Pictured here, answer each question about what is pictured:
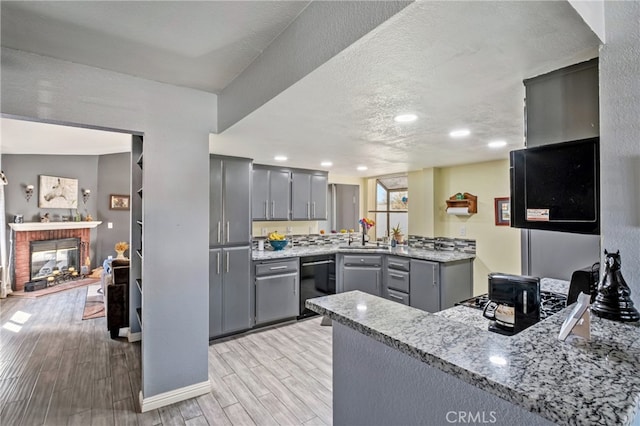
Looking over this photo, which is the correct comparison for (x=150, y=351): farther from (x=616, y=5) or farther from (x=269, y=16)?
(x=616, y=5)

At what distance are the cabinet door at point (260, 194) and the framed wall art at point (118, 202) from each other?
498 centimetres

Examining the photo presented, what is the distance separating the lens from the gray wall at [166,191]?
1.98 meters

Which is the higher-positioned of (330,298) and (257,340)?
(330,298)

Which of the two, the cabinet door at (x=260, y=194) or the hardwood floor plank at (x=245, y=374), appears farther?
the cabinet door at (x=260, y=194)

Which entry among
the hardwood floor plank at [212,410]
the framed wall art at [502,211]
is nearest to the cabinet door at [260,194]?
the hardwood floor plank at [212,410]

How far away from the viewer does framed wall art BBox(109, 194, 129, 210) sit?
723 centimetres

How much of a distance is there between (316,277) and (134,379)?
221 centimetres

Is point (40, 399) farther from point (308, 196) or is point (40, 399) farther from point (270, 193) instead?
point (308, 196)

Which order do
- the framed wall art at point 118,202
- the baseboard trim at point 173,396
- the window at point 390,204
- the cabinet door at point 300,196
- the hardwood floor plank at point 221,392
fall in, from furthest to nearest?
the framed wall art at point 118,202 → the window at point 390,204 → the cabinet door at point 300,196 → the hardwood floor plank at point 221,392 → the baseboard trim at point 173,396

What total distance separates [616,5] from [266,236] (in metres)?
3.94

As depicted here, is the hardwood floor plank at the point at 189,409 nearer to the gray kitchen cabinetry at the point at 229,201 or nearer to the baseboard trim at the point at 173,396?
the baseboard trim at the point at 173,396

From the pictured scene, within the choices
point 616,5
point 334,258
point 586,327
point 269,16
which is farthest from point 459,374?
point 334,258

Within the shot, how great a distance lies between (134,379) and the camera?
2.68 m

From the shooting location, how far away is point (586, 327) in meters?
→ 0.89
